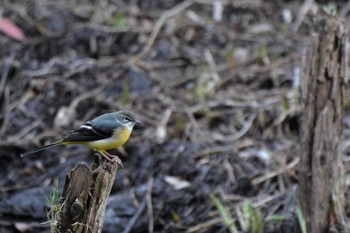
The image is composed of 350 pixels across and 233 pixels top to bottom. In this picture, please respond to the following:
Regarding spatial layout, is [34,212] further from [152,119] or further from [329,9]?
[329,9]

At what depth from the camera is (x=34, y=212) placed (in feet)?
21.1

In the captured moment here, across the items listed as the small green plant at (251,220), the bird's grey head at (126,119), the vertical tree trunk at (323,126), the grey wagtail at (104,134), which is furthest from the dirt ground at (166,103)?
the grey wagtail at (104,134)

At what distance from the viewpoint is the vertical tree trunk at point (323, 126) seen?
5047 mm

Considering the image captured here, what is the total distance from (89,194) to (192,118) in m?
3.97

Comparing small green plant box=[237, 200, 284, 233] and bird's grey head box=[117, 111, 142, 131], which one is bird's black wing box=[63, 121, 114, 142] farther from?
small green plant box=[237, 200, 284, 233]

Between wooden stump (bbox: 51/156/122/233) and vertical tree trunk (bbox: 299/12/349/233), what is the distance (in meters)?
2.02

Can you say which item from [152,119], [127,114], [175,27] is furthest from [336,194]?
[175,27]

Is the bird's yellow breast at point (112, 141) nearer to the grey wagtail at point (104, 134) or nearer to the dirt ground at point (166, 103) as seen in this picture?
the grey wagtail at point (104, 134)

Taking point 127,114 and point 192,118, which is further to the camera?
point 192,118

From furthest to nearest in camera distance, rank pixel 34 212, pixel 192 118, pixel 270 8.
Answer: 1. pixel 270 8
2. pixel 192 118
3. pixel 34 212

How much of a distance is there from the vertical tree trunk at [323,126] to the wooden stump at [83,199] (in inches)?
79.4

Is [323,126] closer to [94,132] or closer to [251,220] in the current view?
[251,220]

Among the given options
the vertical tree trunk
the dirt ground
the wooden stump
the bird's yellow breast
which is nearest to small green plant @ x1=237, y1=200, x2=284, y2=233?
the dirt ground

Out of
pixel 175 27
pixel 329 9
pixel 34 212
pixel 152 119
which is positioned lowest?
pixel 34 212
